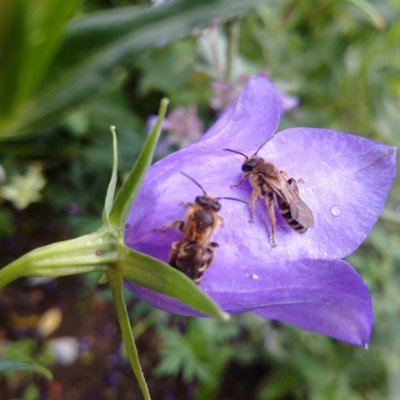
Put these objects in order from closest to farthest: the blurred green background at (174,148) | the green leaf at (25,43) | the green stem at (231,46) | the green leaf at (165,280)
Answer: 1. the green leaf at (165,280)
2. the green leaf at (25,43)
3. the green stem at (231,46)
4. the blurred green background at (174,148)

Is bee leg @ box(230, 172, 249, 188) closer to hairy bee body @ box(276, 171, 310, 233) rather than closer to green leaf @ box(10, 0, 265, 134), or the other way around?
hairy bee body @ box(276, 171, 310, 233)

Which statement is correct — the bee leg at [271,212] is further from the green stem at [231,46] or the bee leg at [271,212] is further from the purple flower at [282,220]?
the green stem at [231,46]

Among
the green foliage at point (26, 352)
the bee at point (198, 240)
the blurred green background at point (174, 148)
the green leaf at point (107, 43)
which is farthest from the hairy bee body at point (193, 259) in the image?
the green foliage at point (26, 352)

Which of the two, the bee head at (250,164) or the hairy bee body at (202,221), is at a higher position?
the bee head at (250,164)

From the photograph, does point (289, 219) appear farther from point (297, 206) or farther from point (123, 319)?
point (123, 319)

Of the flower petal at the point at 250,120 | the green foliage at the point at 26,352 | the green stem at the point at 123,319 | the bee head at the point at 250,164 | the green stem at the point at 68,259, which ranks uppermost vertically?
the flower petal at the point at 250,120

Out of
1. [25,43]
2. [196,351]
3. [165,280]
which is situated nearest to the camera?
[165,280]

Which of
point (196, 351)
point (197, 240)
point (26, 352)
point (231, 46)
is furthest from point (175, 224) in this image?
point (26, 352)
